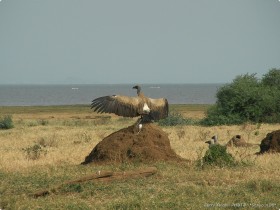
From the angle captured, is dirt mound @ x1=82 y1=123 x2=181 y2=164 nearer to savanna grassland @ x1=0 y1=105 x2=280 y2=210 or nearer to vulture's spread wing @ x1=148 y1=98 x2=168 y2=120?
savanna grassland @ x1=0 y1=105 x2=280 y2=210

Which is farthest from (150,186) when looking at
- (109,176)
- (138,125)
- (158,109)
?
(138,125)

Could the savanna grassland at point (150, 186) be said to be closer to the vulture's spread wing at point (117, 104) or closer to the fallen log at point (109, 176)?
the fallen log at point (109, 176)

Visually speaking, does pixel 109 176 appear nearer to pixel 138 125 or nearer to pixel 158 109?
pixel 158 109

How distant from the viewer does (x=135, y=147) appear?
47.7 feet

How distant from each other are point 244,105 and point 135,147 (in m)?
23.1

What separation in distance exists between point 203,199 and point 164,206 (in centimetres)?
91

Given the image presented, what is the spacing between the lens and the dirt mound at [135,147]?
1434 centimetres

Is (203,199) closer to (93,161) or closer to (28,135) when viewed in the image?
(93,161)

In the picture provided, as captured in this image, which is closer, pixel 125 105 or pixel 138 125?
pixel 125 105

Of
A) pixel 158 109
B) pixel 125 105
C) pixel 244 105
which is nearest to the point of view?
pixel 125 105

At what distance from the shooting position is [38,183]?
11.7 meters

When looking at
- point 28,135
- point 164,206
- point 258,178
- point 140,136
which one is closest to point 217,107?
point 28,135

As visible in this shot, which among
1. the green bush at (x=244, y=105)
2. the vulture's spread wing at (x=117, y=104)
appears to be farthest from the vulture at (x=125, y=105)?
the green bush at (x=244, y=105)

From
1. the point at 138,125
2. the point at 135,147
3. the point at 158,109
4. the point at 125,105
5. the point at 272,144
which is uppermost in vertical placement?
the point at 125,105
